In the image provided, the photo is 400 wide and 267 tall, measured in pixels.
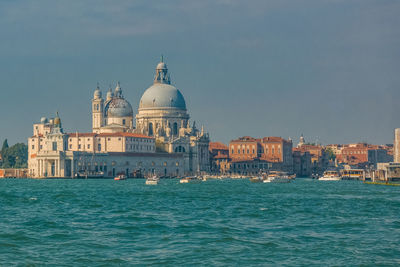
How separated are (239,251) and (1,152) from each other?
152 metres

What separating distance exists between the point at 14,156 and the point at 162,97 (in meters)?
33.3

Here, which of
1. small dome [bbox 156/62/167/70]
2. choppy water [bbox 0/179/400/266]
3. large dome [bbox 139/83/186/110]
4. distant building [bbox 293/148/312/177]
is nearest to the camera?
choppy water [bbox 0/179/400/266]

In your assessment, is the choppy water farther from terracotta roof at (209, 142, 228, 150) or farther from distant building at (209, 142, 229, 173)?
terracotta roof at (209, 142, 228, 150)

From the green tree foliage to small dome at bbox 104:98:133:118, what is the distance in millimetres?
20475

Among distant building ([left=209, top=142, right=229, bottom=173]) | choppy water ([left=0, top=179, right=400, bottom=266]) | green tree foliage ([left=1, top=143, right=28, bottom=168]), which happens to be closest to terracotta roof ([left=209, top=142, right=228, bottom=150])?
distant building ([left=209, top=142, right=229, bottom=173])

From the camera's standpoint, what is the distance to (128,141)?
5694 inches

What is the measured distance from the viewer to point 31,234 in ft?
103

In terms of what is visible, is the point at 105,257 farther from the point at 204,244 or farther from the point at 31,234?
the point at 31,234

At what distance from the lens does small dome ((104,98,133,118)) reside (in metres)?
166

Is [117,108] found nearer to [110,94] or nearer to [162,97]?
[110,94]

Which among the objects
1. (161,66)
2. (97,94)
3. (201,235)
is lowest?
(201,235)

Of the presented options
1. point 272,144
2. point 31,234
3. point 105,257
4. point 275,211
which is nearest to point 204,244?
point 105,257

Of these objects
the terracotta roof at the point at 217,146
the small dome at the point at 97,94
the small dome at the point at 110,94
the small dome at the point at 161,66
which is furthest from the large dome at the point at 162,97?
the terracotta roof at the point at 217,146

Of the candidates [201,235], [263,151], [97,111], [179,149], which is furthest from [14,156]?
[201,235]
